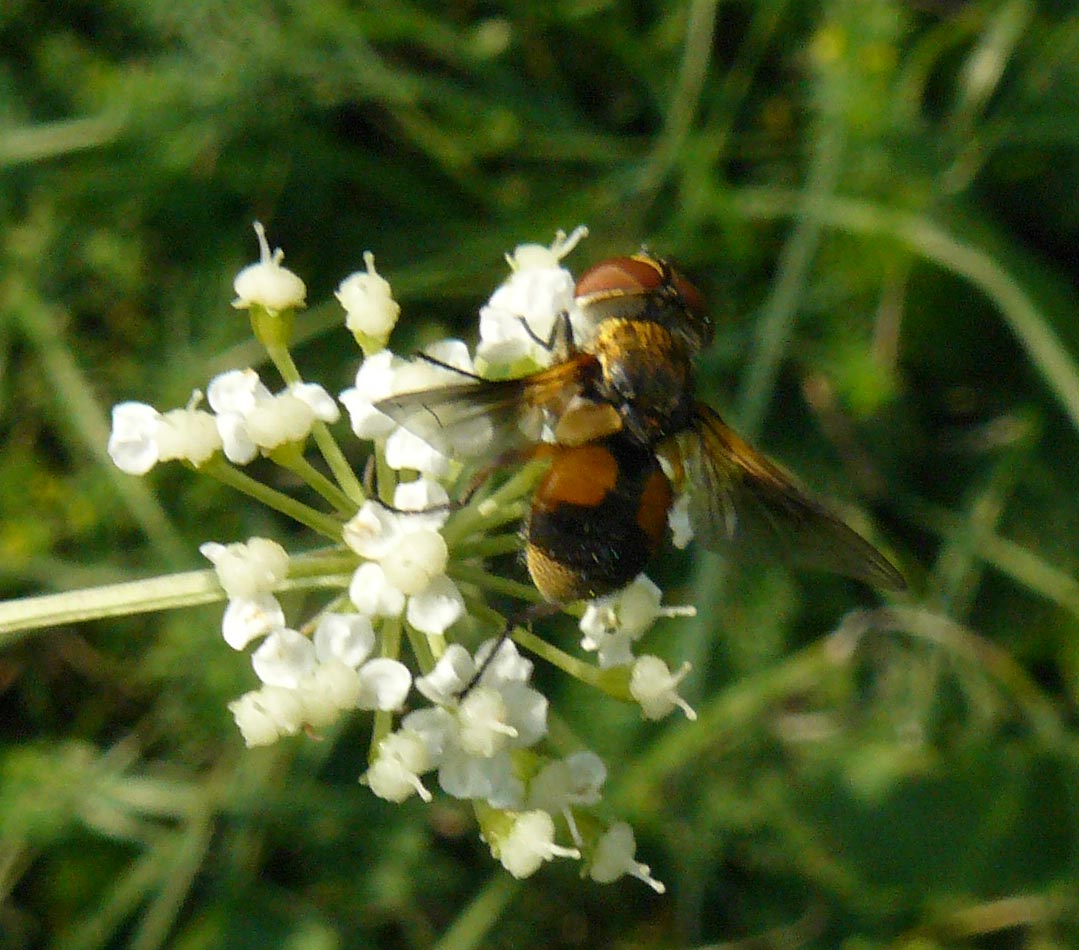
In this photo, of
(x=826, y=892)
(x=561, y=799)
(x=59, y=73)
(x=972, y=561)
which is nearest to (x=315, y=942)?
(x=826, y=892)

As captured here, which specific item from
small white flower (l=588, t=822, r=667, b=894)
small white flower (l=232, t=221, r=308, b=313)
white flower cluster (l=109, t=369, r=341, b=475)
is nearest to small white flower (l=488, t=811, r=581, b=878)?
small white flower (l=588, t=822, r=667, b=894)

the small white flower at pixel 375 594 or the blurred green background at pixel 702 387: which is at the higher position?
the blurred green background at pixel 702 387

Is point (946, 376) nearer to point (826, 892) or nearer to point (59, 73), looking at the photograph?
point (826, 892)

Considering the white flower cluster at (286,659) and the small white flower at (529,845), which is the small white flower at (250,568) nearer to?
the white flower cluster at (286,659)

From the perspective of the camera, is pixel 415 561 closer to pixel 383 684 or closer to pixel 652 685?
pixel 383 684

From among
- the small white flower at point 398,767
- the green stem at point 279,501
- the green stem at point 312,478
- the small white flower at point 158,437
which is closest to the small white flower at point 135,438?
the small white flower at point 158,437

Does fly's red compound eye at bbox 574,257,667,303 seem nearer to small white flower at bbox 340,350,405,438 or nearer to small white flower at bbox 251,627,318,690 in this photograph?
small white flower at bbox 340,350,405,438
